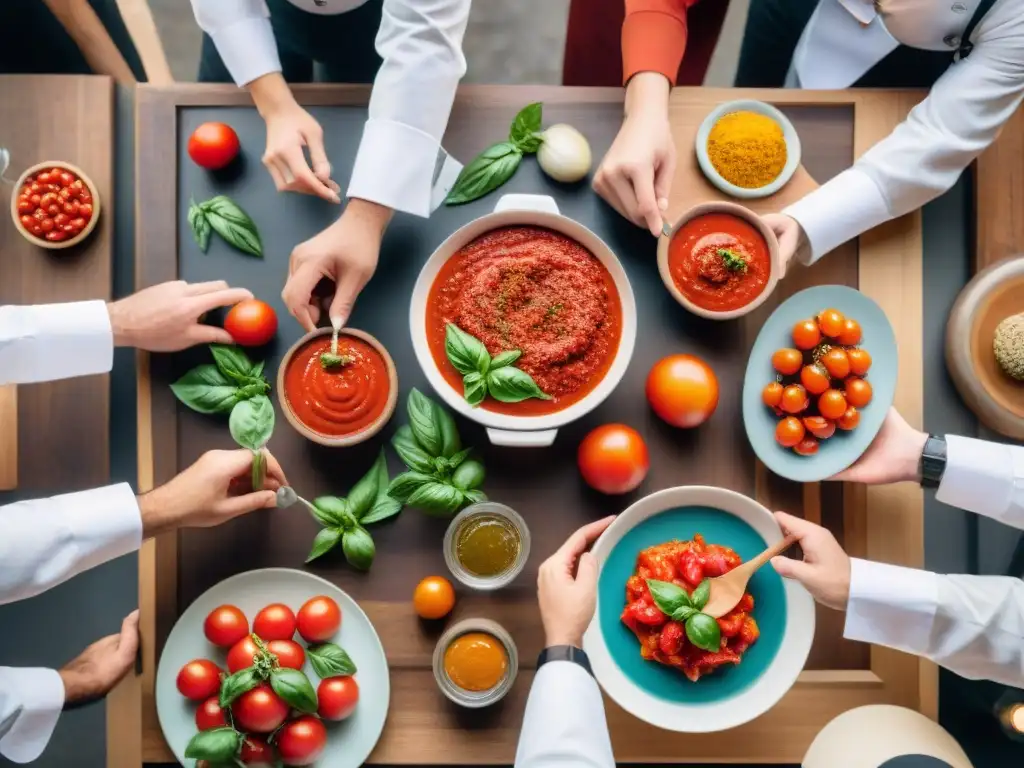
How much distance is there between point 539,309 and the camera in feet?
→ 4.84

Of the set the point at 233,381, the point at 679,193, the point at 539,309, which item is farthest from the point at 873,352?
the point at 233,381

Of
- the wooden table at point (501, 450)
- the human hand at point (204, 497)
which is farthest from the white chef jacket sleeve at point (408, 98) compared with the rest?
the human hand at point (204, 497)

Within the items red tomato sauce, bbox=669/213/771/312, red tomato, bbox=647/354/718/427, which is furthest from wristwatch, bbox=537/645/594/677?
red tomato sauce, bbox=669/213/771/312

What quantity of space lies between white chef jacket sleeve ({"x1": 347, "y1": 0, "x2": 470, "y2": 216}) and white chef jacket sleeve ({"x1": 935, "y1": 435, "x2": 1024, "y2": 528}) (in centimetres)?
116

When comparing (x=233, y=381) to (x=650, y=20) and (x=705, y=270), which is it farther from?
(x=650, y=20)

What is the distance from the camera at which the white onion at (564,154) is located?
64.4 inches

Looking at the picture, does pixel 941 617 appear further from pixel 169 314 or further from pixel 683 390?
pixel 169 314

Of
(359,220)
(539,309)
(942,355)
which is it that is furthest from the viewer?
(942,355)

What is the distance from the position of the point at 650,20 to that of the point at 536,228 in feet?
1.76

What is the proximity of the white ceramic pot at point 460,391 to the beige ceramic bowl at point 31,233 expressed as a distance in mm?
703

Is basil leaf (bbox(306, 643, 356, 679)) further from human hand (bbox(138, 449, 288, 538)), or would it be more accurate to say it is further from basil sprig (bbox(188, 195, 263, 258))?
basil sprig (bbox(188, 195, 263, 258))

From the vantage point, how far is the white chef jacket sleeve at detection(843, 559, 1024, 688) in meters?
1.53

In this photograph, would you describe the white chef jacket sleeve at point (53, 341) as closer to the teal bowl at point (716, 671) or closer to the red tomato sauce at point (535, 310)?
the red tomato sauce at point (535, 310)

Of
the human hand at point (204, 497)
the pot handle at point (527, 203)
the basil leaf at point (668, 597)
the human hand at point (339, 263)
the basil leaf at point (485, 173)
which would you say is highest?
the basil leaf at point (485, 173)
